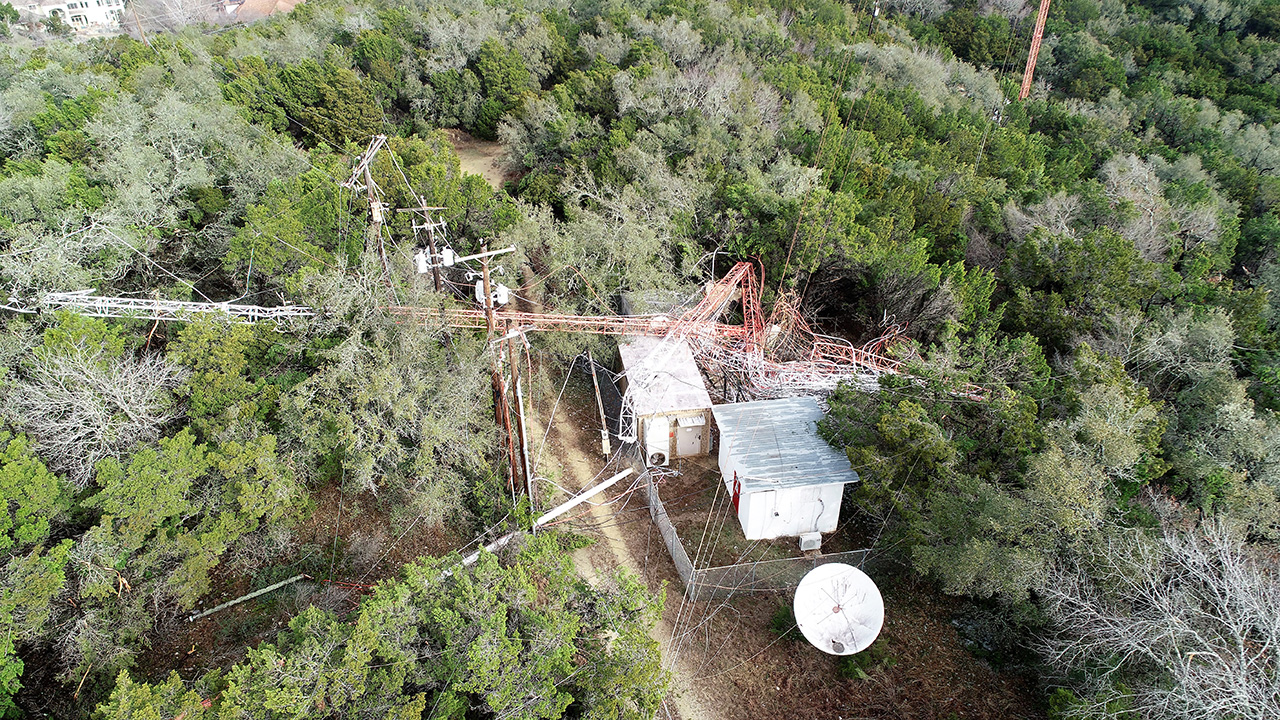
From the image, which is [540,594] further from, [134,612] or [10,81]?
[10,81]

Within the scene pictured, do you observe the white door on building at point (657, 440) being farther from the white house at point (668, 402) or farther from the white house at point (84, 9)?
the white house at point (84, 9)

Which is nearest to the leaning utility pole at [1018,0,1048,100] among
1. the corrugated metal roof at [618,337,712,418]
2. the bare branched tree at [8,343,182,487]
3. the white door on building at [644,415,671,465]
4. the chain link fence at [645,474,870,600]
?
the corrugated metal roof at [618,337,712,418]

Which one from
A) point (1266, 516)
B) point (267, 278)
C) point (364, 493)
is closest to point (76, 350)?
point (267, 278)

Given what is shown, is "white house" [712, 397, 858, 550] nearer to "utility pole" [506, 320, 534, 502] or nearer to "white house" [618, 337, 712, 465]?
"white house" [618, 337, 712, 465]

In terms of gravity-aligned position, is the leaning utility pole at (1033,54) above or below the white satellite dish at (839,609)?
above

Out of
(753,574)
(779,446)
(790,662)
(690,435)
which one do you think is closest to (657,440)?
(690,435)

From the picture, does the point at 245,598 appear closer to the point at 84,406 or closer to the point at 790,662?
the point at 84,406

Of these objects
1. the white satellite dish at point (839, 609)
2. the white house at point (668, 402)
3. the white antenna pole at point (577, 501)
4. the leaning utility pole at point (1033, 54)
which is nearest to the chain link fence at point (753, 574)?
the white satellite dish at point (839, 609)
